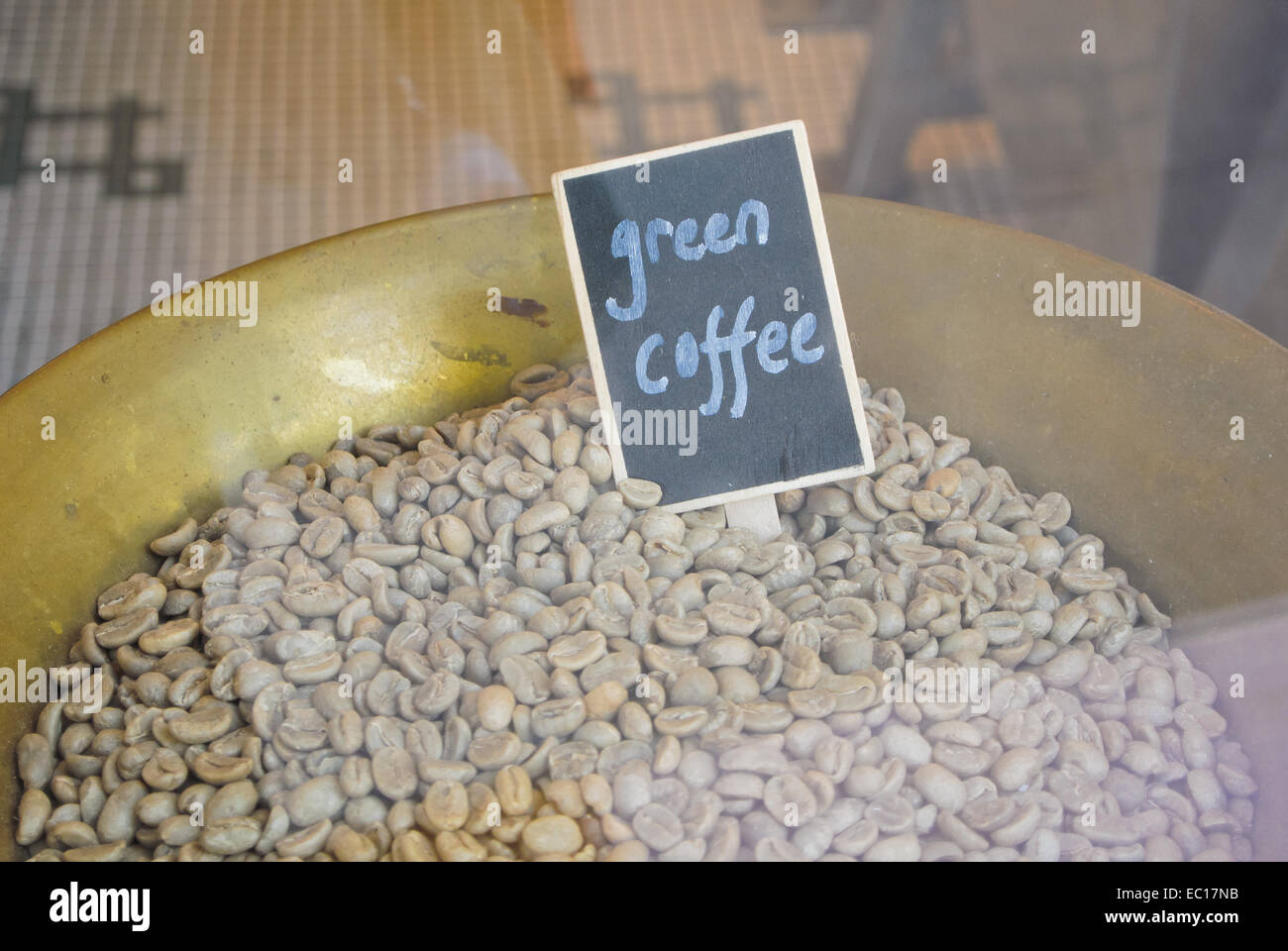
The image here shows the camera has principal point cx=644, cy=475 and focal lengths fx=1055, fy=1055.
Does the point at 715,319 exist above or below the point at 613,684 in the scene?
above

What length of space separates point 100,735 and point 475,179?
1044 mm

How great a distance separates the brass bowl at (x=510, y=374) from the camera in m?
0.74

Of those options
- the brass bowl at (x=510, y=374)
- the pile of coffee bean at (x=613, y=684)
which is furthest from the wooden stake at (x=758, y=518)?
the brass bowl at (x=510, y=374)

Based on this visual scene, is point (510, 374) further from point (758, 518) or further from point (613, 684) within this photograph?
point (613, 684)

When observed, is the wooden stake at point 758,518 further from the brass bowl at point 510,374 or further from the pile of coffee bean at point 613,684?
the brass bowl at point 510,374

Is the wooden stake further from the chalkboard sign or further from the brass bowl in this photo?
the brass bowl

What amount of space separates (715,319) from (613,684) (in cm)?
29

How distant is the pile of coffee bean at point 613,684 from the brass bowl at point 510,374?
34mm

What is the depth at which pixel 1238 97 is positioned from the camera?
1.07 meters

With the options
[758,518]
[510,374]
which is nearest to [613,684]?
[758,518]

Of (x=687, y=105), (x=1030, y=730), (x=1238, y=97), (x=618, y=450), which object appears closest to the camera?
(x=1030, y=730)

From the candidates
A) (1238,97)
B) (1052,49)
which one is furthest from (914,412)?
(1052,49)

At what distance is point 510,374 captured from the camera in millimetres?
971

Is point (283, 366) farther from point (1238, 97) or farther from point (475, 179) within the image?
point (1238, 97)
